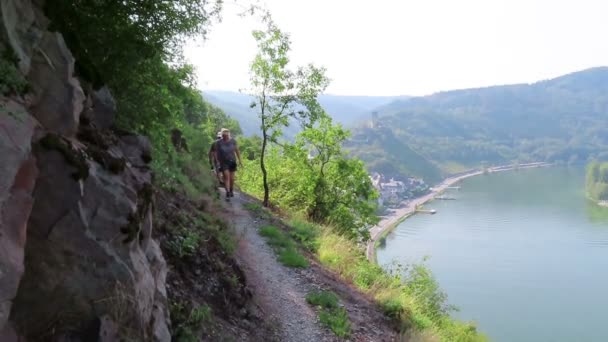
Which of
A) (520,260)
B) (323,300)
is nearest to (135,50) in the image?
(323,300)

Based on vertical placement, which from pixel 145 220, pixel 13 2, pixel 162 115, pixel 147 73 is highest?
pixel 13 2

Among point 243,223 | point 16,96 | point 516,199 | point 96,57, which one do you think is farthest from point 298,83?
point 516,199

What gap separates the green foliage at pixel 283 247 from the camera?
10172 mm

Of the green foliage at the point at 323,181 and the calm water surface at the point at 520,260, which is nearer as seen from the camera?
the green foliage at the point at 323,181

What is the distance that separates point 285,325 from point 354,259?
6029mm

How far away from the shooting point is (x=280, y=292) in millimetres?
8727

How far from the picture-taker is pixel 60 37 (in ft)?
17.1

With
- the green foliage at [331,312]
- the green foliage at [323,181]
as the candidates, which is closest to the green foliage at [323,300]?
the green foliage at [331,312]

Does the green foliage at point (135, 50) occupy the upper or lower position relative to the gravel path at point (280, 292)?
upper

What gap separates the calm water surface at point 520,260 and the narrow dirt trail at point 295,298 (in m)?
38.0

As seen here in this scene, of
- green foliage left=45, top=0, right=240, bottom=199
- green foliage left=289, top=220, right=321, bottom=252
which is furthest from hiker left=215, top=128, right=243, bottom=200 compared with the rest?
green foliage left=45, top=0, right=240, bottom=199

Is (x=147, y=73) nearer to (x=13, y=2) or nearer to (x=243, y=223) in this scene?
(x=13, y=2)

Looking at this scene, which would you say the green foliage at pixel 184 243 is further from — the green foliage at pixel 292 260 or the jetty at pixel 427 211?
the jetty at pixel 427 211

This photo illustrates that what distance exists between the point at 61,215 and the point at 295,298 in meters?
5.26
